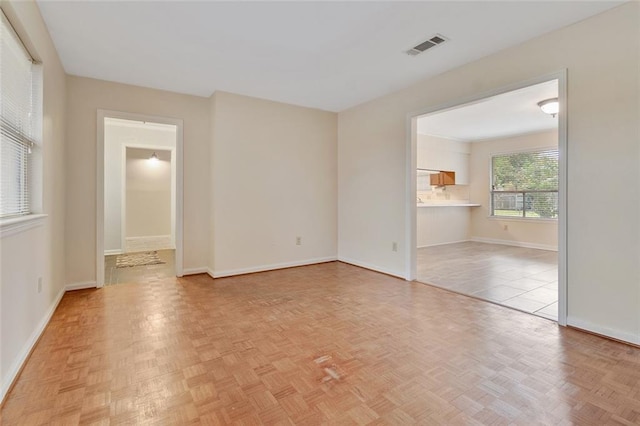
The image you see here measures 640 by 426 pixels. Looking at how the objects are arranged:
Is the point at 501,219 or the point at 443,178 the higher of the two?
the point at 443,178

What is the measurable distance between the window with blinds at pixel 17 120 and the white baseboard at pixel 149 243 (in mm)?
4428

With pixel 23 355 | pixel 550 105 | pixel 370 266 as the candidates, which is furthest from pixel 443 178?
pixel 23 355

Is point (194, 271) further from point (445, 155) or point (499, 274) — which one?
point (445, 155)

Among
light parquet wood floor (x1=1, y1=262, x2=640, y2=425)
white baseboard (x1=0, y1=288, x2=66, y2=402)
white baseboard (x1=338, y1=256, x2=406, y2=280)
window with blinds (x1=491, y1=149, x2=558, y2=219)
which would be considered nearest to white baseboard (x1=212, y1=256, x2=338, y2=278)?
white baseboard (x1=338, y1=256, x2=406, y2=280)

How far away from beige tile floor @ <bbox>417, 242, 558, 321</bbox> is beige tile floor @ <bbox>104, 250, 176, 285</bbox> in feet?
11.8

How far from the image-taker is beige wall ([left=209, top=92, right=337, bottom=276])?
4156 mm

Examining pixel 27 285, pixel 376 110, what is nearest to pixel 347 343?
pixel 27 285

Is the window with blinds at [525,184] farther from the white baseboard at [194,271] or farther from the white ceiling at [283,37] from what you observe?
the white baseboard at [194,271]

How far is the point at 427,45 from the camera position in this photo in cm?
284

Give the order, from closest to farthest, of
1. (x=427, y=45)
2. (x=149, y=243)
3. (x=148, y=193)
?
(x=427, y=45), (x=149, y=243), (x=148, y=193)

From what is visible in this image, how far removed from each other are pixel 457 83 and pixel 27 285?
4203mm

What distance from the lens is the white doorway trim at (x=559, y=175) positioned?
256 centimetres

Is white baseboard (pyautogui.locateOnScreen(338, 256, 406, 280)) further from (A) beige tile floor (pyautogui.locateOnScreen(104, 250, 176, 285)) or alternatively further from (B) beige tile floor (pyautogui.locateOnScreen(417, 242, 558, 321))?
(A) beige tile floor (pyautogui.locateOnScreen(104, 250, 176, 285))

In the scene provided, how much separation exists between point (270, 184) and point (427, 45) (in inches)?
106
